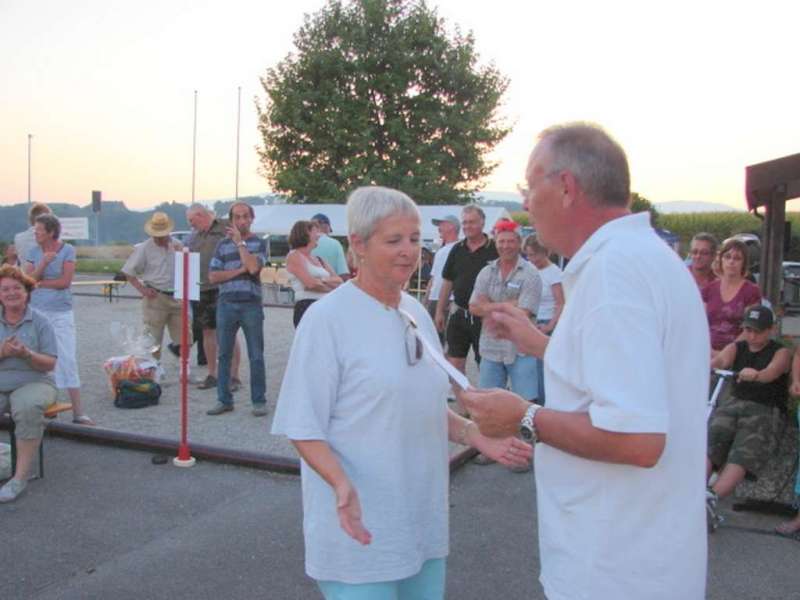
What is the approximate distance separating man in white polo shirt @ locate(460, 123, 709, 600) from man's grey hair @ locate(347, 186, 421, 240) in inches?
26.1

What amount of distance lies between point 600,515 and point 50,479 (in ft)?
16.6

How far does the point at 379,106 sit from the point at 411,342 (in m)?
31.7

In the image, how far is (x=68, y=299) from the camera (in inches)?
266

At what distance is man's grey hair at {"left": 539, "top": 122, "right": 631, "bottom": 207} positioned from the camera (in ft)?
5.39

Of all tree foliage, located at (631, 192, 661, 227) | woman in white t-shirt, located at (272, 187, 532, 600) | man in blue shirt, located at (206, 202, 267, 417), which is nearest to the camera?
woman in white t-shirt, located at (272, 187, 532, 600)

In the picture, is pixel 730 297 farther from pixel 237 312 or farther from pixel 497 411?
pixel 497 411

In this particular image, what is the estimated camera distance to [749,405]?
17.0 ft

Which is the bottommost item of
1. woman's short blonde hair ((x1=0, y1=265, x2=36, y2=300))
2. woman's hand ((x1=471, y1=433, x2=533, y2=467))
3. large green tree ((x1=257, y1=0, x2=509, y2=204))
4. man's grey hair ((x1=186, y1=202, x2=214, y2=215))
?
woman's hand ((x1=471, y1=433, x2=533, y2=467))

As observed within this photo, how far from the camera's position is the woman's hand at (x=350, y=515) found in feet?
6.62

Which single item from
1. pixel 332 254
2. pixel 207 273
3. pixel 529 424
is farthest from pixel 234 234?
pixel 529 424

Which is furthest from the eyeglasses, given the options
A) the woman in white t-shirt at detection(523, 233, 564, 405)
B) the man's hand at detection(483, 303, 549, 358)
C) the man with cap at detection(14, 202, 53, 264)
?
the man with cap at detection(14, 202, 53, 264)

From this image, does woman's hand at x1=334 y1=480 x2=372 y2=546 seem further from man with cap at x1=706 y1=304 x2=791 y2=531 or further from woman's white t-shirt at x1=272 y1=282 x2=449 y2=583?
man with cap at x1=706 y1=304 x2=791 y2=531

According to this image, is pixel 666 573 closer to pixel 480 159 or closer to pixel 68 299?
pixel 68 299

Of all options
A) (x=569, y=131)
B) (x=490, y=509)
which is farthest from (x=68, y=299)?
(x=569, y=131)
